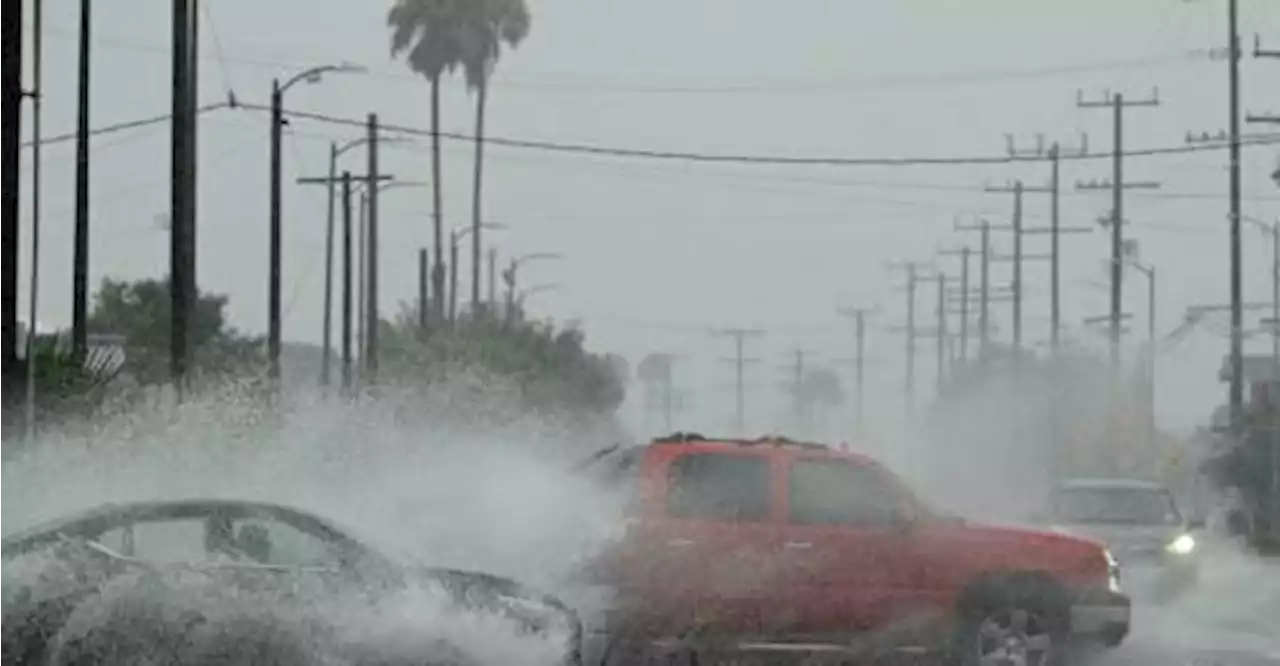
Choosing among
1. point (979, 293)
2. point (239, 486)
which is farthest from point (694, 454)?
point (979, 293)

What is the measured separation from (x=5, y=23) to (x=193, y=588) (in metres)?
9.09

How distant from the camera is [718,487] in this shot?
2045 centimetres

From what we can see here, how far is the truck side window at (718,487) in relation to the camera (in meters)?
20.3

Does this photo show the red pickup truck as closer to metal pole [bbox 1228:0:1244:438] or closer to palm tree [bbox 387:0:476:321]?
metal pole [bbox 1228:0:1244:438]

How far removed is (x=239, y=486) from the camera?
3316 cm

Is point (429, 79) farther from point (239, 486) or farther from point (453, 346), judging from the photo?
point (239, 486)

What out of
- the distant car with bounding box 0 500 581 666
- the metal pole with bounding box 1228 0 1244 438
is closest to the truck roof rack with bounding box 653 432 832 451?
the distant car with bounding box 0 500 581 666

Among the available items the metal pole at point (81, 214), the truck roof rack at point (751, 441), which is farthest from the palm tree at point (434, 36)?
the truck roof rack at point (751, 441)

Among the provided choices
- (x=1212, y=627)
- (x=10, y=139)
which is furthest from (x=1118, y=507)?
(x=10, y=139)

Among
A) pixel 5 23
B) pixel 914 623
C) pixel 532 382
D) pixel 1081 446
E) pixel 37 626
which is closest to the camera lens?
pixel 37 626

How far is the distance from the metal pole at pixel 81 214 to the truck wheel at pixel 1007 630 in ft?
59.0

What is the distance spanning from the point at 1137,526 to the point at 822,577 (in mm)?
12661

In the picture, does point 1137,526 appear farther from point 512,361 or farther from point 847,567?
point 512,361

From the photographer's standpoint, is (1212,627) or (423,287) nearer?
(1212,627)
